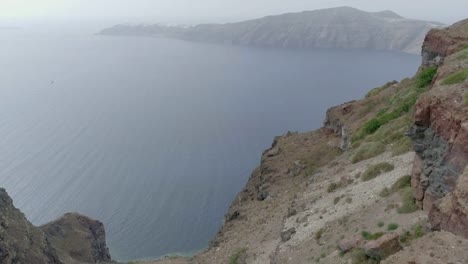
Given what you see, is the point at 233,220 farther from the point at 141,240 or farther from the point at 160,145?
the point at 160,145

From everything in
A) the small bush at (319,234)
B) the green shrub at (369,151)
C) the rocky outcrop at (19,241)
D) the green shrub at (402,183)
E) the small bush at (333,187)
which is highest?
the green shrub at (402,183)

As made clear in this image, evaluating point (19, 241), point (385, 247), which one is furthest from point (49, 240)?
point (385, 247)

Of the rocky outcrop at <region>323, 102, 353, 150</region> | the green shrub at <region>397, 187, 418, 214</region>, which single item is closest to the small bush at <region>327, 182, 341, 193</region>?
the green shrub at <region>397, 187, 418, 214</region>

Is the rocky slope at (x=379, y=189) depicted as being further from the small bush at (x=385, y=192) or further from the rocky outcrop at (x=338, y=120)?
the rocky outcrop at (x=338, y=120)

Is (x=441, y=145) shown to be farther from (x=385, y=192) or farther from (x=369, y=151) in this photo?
(x=369, y=151)

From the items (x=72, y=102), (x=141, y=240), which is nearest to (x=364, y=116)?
(x=141, y=240)

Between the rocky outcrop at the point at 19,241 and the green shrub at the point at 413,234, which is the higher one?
the green shrub at the point at 413,234

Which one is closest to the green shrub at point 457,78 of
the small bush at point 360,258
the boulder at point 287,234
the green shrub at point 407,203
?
the green shrub at point 407,203
